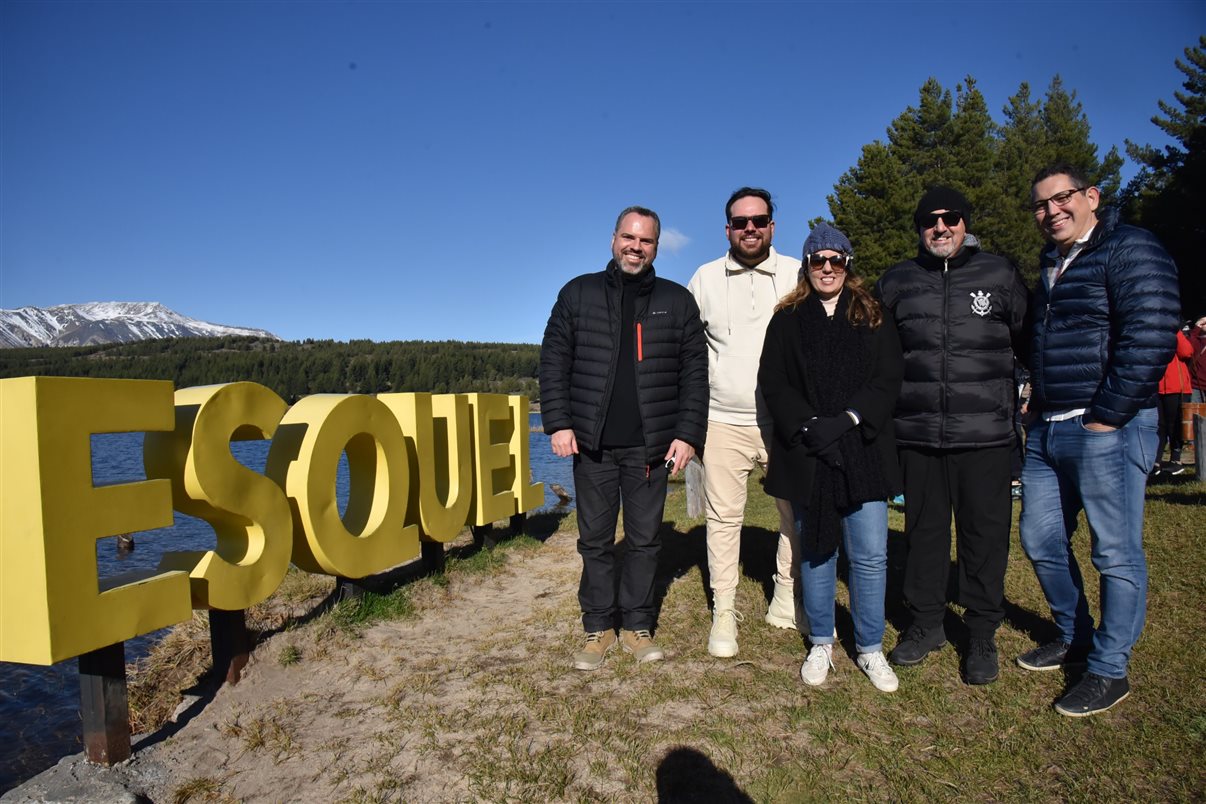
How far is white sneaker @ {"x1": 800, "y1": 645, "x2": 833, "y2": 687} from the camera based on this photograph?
3.69 metres

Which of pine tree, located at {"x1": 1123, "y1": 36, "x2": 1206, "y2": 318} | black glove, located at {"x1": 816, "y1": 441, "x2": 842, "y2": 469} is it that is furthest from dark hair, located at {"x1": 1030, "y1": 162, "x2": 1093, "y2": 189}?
pine tree, located at {"x1": 1123, "y1": 36, "x2": 1206, "y2": 318}

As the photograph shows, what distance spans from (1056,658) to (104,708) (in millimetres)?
4382

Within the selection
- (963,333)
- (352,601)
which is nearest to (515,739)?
(352,601)

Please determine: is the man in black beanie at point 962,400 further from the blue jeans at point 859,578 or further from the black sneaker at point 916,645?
the blue jeans at point 859,578

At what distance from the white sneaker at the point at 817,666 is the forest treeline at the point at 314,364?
256ft

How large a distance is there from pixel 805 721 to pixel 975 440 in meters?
1.53

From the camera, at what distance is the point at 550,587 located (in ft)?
19.5

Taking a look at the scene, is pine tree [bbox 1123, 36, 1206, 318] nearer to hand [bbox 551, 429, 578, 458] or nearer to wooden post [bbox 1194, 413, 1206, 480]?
wooden post [bbox 1194, 413, 1206, 480]

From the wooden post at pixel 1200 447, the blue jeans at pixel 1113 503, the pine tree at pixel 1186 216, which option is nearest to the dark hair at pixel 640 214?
the blue jeans at pixel 1113 503

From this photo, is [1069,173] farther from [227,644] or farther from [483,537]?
[483,537]

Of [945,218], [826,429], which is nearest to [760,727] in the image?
[826,429]

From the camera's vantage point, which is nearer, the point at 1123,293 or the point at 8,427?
the point at 8,427

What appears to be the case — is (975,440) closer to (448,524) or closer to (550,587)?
(550,587)

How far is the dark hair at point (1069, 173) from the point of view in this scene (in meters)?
3.35
